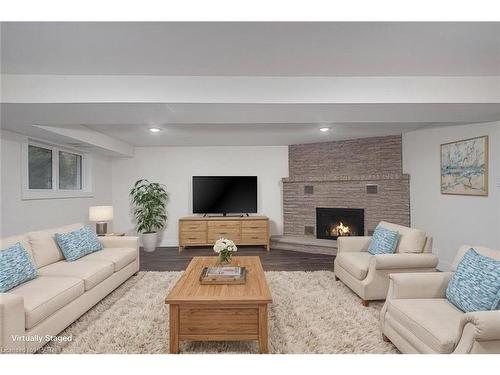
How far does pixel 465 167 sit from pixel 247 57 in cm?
339

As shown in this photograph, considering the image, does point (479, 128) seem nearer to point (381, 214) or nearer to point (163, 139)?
point (381, 214)

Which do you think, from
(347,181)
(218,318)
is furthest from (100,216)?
(347,181)

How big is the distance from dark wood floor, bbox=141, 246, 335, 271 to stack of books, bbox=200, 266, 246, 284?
1.65 m

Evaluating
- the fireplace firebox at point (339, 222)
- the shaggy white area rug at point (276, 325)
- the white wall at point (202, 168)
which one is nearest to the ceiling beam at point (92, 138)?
the white wall at point (202, 168)

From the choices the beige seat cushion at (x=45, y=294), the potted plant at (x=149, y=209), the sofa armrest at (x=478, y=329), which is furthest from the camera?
the potted plant at (x=149, y=209)

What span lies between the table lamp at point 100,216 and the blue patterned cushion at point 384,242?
4032mm

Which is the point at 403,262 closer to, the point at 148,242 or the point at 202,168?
the point at 202,168

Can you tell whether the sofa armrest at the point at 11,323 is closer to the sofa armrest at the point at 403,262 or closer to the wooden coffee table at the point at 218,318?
the wooden coffee table at the point at 218,318

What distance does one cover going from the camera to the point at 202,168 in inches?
230

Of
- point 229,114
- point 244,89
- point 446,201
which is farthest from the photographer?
point 446,201

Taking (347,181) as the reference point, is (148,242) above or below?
below

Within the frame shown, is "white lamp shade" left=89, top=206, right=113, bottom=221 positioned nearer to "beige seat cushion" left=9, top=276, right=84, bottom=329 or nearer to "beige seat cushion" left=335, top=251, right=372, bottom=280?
"beige seat cushion" left=9, top=276, right=84, bottom=329

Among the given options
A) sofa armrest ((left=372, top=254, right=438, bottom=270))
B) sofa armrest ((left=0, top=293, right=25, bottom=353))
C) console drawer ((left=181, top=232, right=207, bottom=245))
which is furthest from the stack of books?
console drawer ((left=181, top=232, right=207, bottom=245))

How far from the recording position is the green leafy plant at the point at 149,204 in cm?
541
